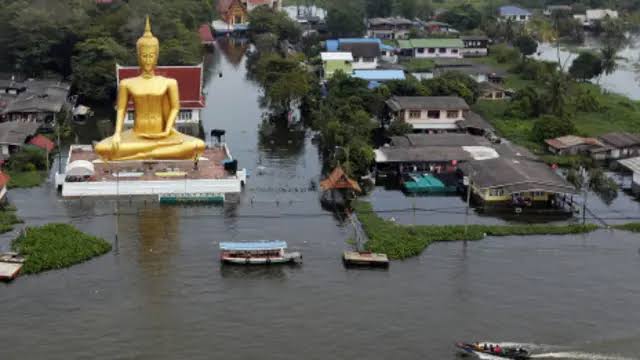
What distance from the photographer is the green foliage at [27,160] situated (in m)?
29.1

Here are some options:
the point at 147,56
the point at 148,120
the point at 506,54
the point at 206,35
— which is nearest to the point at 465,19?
the point at 506,54

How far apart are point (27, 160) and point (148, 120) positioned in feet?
14.2

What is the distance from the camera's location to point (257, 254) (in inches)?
861

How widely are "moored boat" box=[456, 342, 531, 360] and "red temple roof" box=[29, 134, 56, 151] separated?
1822cm

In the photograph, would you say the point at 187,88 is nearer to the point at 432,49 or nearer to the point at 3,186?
the point at 3,186

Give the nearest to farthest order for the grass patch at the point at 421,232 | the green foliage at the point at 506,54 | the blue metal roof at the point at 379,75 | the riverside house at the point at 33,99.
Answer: the grass patch at the point at 421,232 → the riverside house at the point at 33,99 → the blue metal roof at the point at 379,75 → the green foliage at the point at 506,54

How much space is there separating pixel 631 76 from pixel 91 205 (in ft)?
117

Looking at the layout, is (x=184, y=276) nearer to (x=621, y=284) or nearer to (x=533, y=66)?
(x=621, y=284)

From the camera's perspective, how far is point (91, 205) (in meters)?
25.9

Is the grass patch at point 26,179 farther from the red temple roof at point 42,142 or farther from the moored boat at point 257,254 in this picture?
the moored boat at point 257,254

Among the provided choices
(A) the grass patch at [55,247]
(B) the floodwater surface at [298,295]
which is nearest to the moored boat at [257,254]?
(B) the floodwater surface at [298,295]

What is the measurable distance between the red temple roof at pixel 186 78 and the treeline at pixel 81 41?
14.5ft

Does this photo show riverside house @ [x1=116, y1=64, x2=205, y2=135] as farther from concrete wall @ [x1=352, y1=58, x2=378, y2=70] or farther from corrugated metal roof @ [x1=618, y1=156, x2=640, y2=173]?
corrugated metal roof @ [x1=618, y1=156, x2=640, y2=173]

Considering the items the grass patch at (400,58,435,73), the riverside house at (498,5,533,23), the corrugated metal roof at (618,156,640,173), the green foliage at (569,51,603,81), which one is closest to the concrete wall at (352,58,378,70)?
the grass patch at (400,58,435,73)
